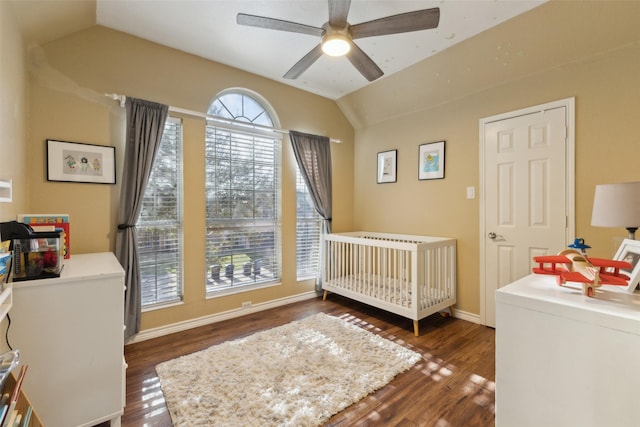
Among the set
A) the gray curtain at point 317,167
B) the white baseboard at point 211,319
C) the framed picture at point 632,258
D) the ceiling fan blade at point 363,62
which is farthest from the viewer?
the gray curtain at point 317,167

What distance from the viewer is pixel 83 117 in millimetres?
2213

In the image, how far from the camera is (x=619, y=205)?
4.84ft

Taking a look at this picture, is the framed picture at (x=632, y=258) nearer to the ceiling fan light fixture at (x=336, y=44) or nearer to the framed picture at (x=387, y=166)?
the ceiling fan light fixture at (x=336, y=44)

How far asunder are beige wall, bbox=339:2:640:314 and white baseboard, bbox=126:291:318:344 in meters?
1.44

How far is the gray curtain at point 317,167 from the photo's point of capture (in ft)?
11.1

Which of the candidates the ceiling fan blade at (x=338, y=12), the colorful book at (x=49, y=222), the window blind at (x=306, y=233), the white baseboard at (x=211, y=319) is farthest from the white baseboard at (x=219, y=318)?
the ceiling fan blade at (x=338, y=12)

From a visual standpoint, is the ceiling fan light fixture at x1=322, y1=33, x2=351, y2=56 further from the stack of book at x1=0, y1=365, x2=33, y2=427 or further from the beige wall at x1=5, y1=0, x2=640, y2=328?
the stack of book at x1=0, y1=365, x2=33, y2=427

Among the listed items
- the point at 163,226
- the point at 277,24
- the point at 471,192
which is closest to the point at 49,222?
the point at 163,226

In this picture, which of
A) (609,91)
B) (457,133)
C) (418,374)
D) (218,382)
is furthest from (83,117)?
(609,91)

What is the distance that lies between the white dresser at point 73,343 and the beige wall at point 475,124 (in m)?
2.94

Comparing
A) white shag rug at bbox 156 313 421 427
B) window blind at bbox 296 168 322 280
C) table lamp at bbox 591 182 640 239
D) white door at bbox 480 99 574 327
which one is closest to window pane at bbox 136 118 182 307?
white shag rug at bbox 156 313 421 427

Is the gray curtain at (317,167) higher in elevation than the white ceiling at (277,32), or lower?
lower

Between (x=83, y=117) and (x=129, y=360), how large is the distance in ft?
6.31

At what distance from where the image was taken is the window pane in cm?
253
